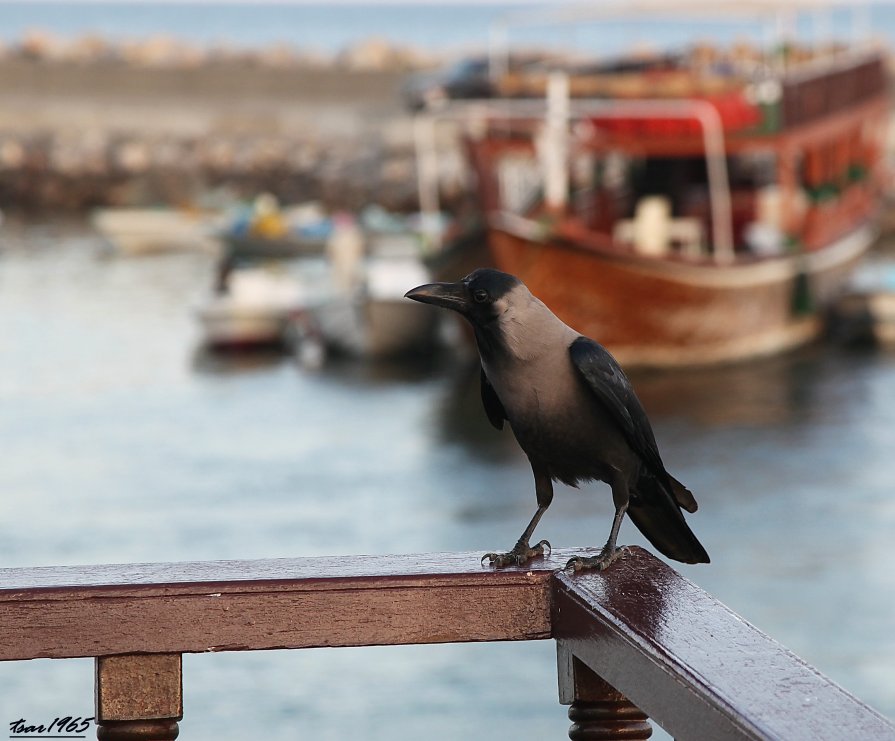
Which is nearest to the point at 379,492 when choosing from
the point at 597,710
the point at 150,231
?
the point at 597,710

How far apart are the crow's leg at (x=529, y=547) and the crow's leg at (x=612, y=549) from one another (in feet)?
0.27

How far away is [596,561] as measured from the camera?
6.66 feet

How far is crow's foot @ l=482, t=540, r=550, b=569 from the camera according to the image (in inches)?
79.8

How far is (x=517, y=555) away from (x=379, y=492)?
12492 millimetres

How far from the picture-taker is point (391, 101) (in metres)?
44.6

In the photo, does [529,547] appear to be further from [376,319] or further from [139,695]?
[376,319]

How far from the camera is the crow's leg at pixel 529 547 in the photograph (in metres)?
2.04

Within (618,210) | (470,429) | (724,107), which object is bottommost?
(470,429)

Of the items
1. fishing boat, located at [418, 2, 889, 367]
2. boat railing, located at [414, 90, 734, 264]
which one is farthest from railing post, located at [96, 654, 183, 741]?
boat railing, located at [414, 90, 734, 264]

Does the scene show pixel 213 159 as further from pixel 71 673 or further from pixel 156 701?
pixel 156 701

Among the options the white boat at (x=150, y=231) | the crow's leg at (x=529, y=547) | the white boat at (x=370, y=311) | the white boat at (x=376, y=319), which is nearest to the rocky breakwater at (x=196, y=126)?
the white boat at (x=150, y=231)

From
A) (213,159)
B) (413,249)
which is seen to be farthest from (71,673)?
(213,159)

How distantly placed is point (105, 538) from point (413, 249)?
13.1 metres

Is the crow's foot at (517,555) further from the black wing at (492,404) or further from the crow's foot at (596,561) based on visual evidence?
the black wing at (492,404)
